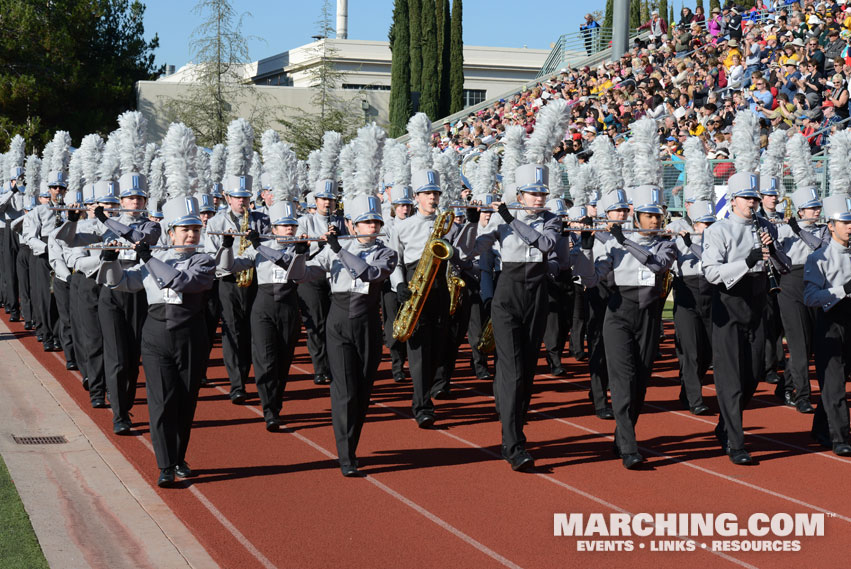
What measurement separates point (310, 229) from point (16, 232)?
653 centimetres

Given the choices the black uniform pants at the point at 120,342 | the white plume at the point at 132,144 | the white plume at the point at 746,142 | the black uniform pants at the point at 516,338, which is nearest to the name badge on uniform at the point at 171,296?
the black uniform pants at the point at 120,342

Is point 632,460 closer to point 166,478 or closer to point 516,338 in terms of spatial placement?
point 516,338

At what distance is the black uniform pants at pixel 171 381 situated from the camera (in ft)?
24.8

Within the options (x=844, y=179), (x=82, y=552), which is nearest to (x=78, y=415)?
(x=82, y=552)

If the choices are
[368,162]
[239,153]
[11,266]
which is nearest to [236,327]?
[368,162]

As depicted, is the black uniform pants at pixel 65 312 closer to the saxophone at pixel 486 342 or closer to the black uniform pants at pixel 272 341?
the black uniform pants at pixel 272 341

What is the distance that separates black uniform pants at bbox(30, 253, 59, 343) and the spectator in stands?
2739cm

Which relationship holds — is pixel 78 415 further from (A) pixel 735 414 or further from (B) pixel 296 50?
(B) pixel 296 50

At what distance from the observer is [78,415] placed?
9906 millimetres

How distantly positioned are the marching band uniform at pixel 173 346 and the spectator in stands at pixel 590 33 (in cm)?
3238

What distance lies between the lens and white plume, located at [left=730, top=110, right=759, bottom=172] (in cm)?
935

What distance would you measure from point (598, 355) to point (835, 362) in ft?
6.87

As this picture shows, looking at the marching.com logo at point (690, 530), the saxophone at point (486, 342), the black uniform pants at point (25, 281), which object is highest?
the black uniform pants at point (25, 281)

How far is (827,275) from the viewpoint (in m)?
8.60
